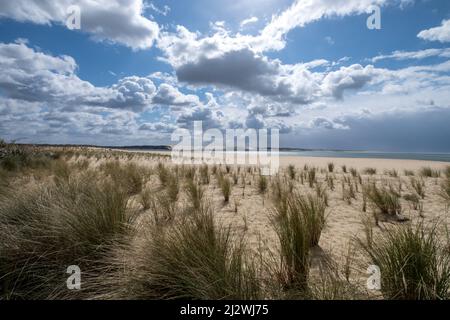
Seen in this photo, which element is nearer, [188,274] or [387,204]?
[188,274]

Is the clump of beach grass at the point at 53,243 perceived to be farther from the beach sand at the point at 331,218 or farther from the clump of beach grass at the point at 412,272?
the clump of beach grass at the point at 412,272

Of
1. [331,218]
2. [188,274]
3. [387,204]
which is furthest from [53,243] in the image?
[387,204]

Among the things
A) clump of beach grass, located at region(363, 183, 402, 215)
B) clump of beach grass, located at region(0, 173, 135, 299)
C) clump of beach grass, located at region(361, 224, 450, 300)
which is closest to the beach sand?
clump of beach grass, located at region(363, 183, 402, 215)

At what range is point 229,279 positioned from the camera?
1.69m

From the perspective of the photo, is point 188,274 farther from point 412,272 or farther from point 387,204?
point 387,204

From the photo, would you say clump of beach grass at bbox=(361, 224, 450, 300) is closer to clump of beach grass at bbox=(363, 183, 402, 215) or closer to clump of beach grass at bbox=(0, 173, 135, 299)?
clump of beach grass at bbox=(0, 173, 135, 299)

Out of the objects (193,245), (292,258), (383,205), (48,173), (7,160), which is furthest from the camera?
(7,160)

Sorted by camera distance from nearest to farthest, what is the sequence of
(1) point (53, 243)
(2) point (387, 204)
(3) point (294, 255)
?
(3) point (294, 255) < (1) point (53, 243) < (2) point (387, 204)

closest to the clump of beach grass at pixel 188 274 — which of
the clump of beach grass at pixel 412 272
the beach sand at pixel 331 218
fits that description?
the beach sand at pixel 331 218

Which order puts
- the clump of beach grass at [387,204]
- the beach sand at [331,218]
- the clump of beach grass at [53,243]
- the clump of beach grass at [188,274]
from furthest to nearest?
the clump of beach grass at [387,204] → the beach sand at [331,218] → the clump of beach grass at [53,243] → the clump of beach grass at [188,274]

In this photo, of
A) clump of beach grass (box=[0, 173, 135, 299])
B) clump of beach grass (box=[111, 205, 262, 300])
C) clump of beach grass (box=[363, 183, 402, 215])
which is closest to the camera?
clump of beach grass (box=[111, 205, 262, 300])
